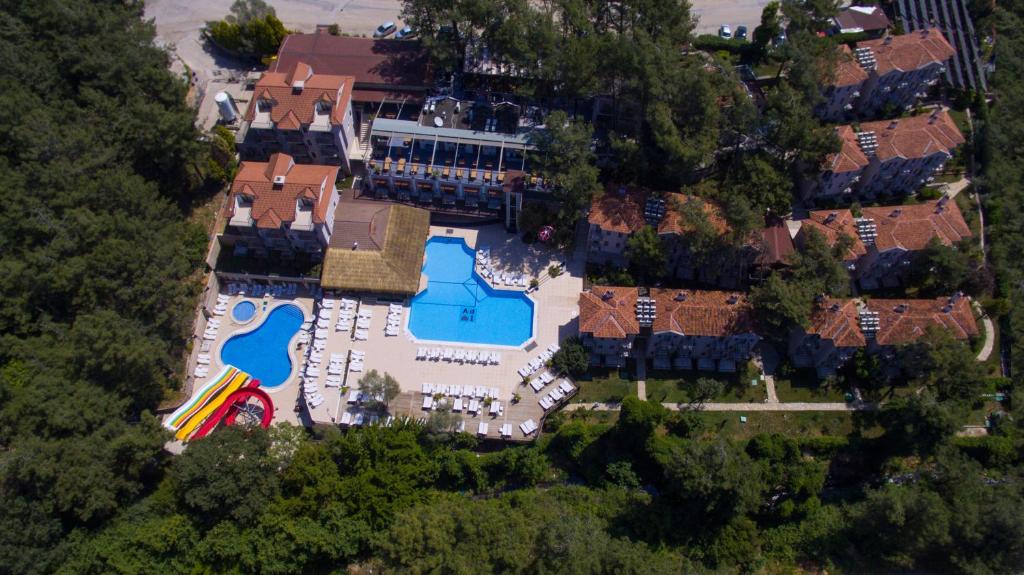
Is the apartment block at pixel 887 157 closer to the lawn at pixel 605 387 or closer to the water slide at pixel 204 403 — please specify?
the lawn at pixel 605 387

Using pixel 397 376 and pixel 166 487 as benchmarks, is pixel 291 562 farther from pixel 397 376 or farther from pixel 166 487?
pixel 397 376

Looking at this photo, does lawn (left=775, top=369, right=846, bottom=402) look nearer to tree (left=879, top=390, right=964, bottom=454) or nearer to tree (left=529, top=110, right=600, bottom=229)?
tree (left=879, top=390, right=964, bottom=454)

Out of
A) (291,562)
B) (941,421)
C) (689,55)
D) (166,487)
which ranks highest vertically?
(689,55)

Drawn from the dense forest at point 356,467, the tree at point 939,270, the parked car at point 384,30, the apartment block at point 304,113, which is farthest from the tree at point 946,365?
the parked car at point 384,30

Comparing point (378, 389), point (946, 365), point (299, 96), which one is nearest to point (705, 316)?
point (946, 365)

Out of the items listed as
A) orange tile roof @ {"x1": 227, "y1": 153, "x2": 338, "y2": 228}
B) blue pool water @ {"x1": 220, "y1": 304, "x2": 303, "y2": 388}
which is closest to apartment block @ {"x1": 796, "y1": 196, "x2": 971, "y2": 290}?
orange tile roof @ {"x1": 227, "y1": 153, "x2": 338, "y2": 228}

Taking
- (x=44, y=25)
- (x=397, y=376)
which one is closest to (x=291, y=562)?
(x=397, y=376)
